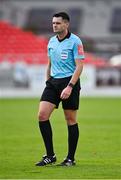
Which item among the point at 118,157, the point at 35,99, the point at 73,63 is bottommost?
the point at 35,99

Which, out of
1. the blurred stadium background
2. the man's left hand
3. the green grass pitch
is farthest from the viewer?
the blurred stadium background

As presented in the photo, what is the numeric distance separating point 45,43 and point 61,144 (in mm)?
31939

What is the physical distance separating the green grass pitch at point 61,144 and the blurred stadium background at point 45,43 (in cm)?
670

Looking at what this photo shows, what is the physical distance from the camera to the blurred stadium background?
37.4m

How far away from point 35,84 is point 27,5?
29060mm

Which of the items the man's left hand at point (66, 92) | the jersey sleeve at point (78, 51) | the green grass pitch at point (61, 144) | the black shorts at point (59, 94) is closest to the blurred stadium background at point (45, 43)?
the green grass pitch at point (61, 144)

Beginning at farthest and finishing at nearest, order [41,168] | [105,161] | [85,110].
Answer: [85,110] < [105,161] < [41,168]

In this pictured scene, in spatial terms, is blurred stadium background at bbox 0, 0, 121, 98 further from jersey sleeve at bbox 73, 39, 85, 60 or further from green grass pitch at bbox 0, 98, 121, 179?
jersey sleeve at bbox 73, 39, 85, 60

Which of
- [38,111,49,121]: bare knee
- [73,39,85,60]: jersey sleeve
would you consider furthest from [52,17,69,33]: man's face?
[38,111,49,121]: bare knee

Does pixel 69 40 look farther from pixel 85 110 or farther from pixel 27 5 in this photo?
pixel 27 5

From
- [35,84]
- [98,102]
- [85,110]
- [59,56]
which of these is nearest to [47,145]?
[59,56]

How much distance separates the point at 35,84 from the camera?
3688 cm

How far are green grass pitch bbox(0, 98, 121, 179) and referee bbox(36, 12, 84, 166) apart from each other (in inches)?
19.1

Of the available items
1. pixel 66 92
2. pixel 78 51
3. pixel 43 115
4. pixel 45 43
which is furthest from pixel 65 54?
pixel 45 43
